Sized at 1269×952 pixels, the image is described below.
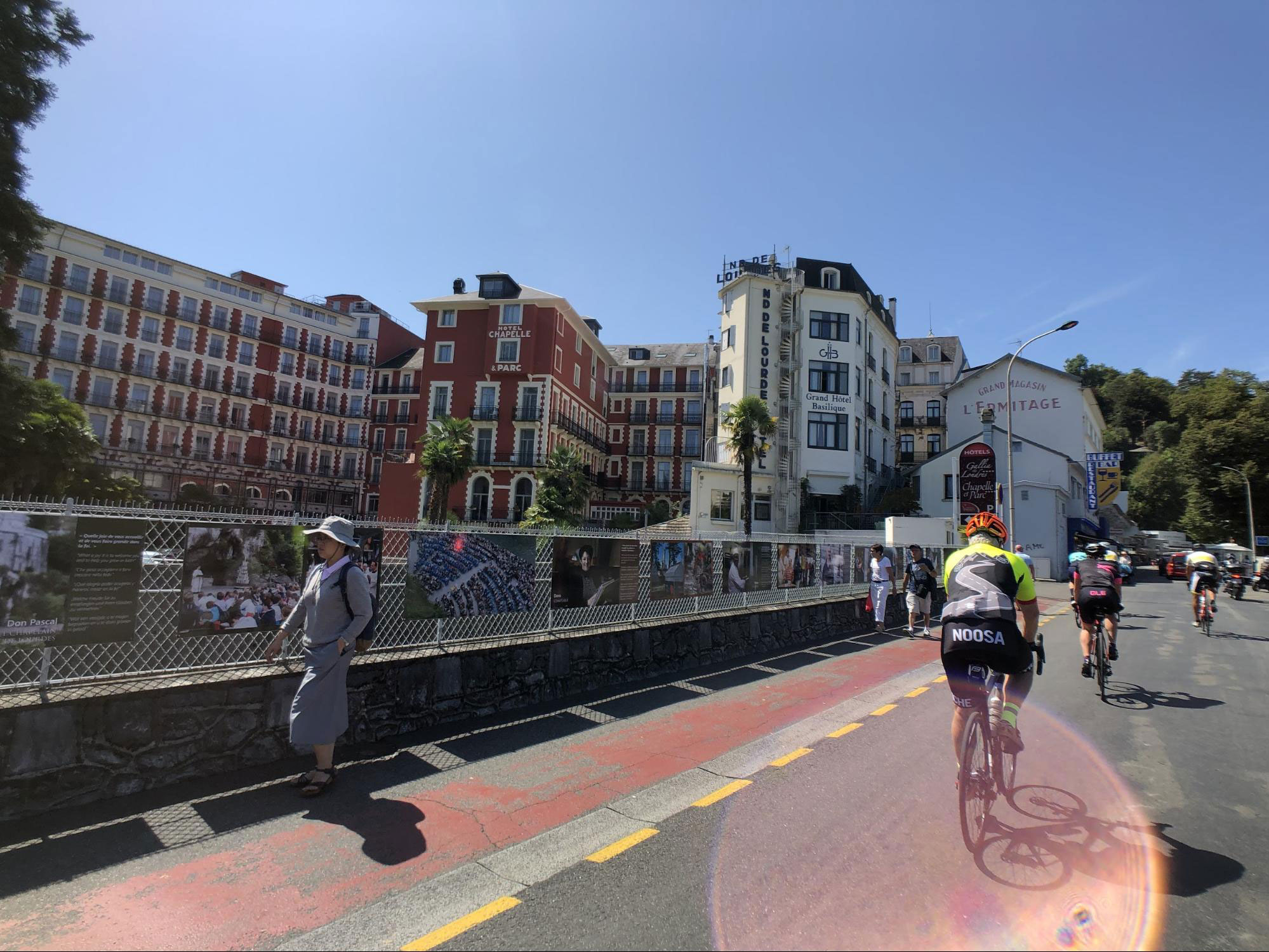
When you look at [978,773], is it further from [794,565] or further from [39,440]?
[39,440]

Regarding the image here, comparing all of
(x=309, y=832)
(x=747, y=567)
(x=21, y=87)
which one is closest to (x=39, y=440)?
(x=21, y=87)

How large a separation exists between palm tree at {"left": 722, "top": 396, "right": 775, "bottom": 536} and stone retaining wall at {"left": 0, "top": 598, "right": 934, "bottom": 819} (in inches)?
1143

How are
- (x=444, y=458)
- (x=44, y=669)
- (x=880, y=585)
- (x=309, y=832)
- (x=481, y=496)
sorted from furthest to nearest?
(x=481, y=496) < (x=444, y=458) < (x=880, y=585) < (x=44, y=669) < (x=309, y=832)

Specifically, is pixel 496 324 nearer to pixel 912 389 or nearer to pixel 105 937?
pixel 912 389

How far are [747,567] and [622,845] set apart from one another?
28.0 ft

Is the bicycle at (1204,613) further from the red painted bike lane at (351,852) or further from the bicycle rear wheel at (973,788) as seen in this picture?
the bicycle rear wheel at (973,788)

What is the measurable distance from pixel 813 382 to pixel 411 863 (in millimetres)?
41365

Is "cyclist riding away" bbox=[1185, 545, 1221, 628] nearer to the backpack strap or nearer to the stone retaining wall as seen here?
the stone retaining wall

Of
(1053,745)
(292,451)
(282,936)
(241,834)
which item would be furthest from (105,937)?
(292,451)

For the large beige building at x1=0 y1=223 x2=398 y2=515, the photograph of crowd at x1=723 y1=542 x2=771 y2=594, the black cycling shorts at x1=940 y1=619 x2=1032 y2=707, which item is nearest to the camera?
the black cycling shorts at x1=940 y1=619 x2=1032 y2=707

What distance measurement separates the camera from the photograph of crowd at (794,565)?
43.4 ft

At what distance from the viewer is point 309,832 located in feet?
13.3

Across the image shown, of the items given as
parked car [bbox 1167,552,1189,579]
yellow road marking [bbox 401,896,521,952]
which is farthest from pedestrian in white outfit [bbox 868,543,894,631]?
parked car [bbox 1167,552,1189,579]

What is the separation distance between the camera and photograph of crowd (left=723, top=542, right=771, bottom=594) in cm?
1159
